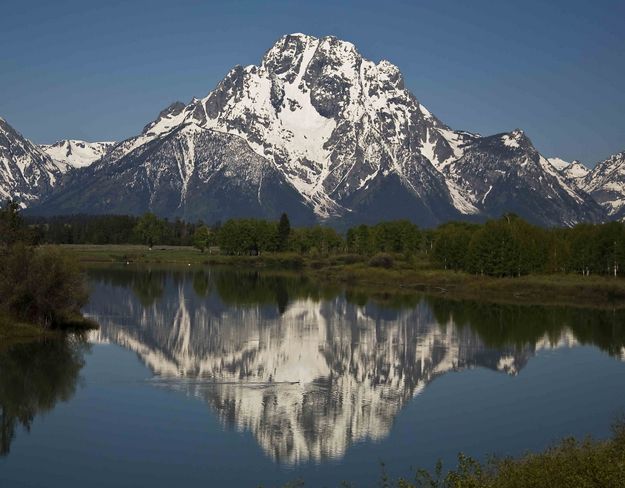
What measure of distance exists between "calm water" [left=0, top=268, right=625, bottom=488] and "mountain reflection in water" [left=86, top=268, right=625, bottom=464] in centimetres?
23

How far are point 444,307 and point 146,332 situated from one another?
159 feet

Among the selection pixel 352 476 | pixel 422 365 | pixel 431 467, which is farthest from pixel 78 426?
pixel 422 365

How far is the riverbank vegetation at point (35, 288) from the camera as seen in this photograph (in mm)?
73250

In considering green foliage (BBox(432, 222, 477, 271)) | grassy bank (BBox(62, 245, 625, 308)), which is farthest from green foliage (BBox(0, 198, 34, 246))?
green foliage (BBox(432, 222, 477, 271))

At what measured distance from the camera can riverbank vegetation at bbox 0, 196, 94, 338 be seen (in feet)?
240

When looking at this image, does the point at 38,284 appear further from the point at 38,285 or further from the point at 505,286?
the point at 505,286

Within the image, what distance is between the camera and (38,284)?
73312 mm

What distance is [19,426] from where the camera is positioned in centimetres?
4838

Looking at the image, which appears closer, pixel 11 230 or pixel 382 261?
pixel 11 230

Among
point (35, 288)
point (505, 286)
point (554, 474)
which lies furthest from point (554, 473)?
point (505, 286)

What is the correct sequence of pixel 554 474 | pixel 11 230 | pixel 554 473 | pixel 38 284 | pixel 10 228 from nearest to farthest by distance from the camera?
pixel 554 474 < pixel 554 473 < pixel 38 284 < pixel 11 230 < pixel 10 228

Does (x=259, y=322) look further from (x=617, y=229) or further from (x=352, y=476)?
(x=617, y=229)

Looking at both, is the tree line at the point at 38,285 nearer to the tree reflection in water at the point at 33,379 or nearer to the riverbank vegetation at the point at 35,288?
the riverbank vegetation at the point at 35,288

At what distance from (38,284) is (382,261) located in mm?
127428
